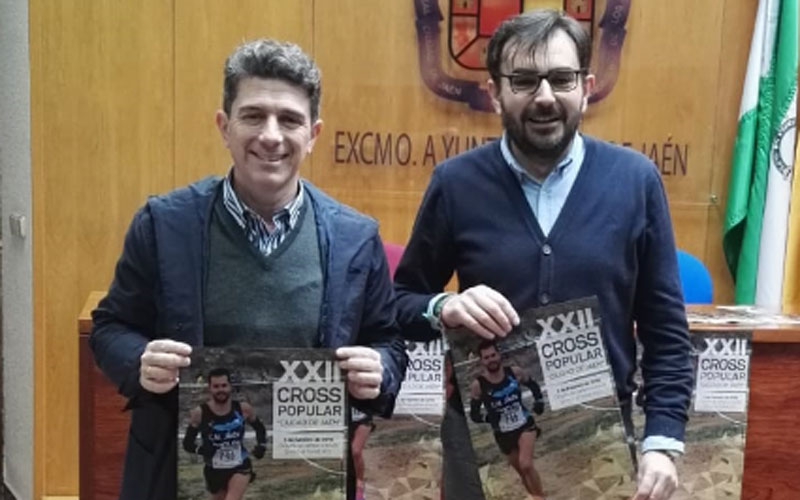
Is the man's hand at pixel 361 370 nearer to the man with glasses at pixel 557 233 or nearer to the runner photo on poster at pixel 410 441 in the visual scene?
the man with glasses at pixel 557 233

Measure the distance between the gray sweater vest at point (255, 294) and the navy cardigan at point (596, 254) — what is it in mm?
256

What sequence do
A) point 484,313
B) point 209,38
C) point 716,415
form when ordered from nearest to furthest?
point 484,313 < point 716,415 < point 209,38

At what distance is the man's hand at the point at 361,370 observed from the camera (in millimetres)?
1420

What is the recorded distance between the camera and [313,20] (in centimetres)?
336

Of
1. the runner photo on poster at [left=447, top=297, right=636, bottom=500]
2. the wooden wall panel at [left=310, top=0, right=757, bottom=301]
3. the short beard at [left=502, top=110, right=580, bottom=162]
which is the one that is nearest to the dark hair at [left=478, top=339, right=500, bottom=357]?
the runner photo on poster at [left=447, top=297, right=636, bottom=500]

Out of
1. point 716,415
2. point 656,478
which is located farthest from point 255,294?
point 716,415

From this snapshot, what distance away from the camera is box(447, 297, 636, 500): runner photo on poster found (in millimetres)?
1518

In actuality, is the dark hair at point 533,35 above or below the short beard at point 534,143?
above

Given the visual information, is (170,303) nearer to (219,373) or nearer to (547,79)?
(219,373)

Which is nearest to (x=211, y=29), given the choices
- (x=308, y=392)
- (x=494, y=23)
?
(x=494, y=23)

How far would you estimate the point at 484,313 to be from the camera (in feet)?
4.87

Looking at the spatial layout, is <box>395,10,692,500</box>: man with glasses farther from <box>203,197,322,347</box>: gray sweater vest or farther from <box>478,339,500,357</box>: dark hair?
<box>203,197,322,347</box>: gray sweater vest

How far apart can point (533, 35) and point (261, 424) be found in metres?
0.79

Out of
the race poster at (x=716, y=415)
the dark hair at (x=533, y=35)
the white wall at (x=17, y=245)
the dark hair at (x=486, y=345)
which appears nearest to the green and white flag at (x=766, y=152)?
the race poster at (x=716, y=415)
